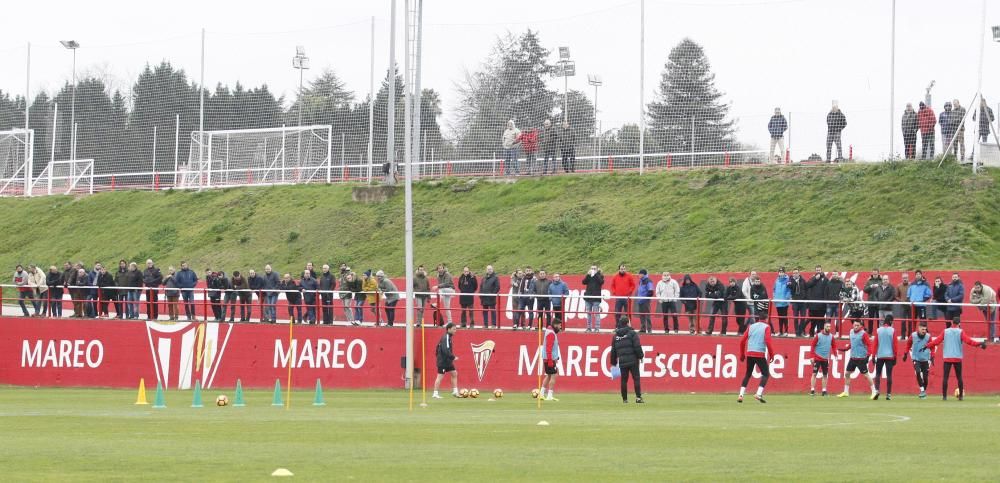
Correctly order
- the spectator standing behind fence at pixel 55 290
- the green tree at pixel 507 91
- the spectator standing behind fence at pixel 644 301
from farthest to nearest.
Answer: the green tree at pixel 507 91 → the spectator standing behind fence at pixel 55 290 → the spectator standing behind fence at pixel 644 301

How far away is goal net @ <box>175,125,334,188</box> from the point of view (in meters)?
57.8

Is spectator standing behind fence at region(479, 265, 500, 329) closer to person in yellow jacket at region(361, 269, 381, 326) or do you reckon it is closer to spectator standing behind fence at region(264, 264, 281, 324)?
person in yellow jacket at region(361, 269, 381, 326)

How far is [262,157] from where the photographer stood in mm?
59625

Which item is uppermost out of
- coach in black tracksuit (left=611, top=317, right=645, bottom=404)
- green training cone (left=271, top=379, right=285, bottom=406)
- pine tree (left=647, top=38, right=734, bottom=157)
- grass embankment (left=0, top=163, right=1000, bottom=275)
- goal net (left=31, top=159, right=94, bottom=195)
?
pine tree (left=647, top=38, right=734, bottom=157)

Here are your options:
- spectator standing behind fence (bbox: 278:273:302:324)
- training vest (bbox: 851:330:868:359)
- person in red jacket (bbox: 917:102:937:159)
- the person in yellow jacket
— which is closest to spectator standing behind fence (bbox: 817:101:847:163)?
person in red jacket (bbox: 917:102:937:159)

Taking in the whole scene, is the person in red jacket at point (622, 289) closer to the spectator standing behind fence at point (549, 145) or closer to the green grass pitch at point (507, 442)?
the green grass pitch at point (507, 442)

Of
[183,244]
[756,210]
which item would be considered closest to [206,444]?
[756,210]

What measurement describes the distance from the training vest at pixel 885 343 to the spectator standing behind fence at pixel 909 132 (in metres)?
15.6

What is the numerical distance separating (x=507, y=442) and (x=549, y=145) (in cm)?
3641

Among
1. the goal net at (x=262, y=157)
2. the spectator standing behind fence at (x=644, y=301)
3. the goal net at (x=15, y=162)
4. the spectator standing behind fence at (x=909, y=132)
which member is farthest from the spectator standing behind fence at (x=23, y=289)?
the spectator standing behind fence at (x=909, y=132)

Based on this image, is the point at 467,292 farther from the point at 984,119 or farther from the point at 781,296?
the point at 984,119

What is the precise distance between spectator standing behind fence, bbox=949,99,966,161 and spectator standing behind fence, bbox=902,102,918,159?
1179mm

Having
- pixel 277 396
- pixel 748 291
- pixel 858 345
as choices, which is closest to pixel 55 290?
pixel 277 396

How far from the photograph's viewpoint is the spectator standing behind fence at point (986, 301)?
32.9 m
